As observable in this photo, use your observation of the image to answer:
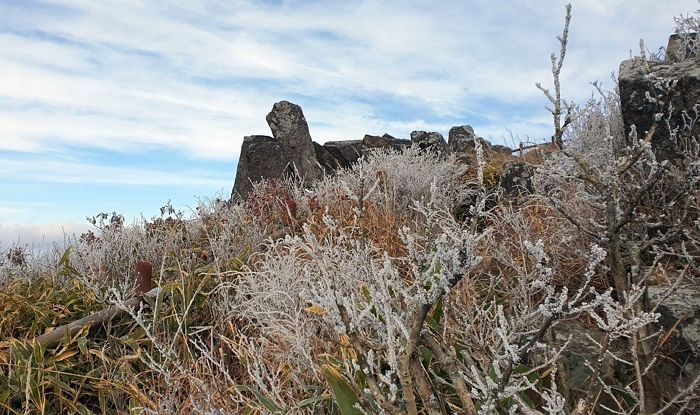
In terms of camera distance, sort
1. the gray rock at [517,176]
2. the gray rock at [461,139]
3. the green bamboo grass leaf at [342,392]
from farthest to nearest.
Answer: the gray rock at [461,139], the gray rock at [517,176], the green bamboo grass leaf at [342,392]

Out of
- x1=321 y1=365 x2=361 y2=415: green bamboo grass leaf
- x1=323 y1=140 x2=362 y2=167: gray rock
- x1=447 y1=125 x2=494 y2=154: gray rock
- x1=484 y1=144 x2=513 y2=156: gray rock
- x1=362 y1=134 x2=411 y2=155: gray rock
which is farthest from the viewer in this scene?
x1=323 y1=140 x2=362 y2=167: gray rock

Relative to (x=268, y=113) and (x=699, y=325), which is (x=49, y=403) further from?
(x=268, y=113)

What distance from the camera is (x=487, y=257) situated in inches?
180

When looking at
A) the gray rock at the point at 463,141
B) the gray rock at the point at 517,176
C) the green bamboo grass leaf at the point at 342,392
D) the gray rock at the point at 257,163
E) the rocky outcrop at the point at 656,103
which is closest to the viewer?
the green bamboo grass leaf at the point at 342,392

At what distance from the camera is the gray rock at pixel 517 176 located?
7215mm

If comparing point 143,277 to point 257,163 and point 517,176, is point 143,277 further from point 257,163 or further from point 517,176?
point 257,163

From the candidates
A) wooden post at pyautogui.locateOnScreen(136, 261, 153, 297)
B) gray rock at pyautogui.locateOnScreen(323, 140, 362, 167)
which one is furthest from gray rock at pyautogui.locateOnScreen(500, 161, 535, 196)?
gray rock at pyautogui.locateOnScreen(323, 140, 362, 167)

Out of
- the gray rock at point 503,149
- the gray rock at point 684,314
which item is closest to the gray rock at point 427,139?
the gray rock at point 503,149

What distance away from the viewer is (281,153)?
12.4 meters

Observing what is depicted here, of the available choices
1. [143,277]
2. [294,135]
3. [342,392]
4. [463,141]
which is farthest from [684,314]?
[463,141]

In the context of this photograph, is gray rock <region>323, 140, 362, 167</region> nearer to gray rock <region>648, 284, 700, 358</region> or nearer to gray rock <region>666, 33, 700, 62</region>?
gray rock <region>666, 33, 700, 62</region>

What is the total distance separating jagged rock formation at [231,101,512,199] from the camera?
1212cm

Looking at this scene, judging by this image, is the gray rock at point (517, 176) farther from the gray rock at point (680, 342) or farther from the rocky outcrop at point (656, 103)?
the gray rock at point (680, 342)

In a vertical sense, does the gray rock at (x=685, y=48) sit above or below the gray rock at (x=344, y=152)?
above
